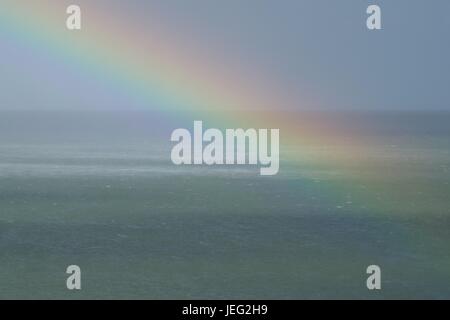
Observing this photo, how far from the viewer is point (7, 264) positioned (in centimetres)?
4019

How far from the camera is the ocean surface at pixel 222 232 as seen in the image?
3588 cm

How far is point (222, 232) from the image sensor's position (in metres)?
49.7

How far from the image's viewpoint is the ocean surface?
118 ft

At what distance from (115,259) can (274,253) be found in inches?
323

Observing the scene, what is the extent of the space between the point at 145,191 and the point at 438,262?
33.4m

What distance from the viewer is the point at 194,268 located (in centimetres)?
3959

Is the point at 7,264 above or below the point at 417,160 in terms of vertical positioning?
below

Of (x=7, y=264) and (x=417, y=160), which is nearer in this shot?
(x=7, y=264)

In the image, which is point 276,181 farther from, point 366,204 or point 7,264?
point 7,264
